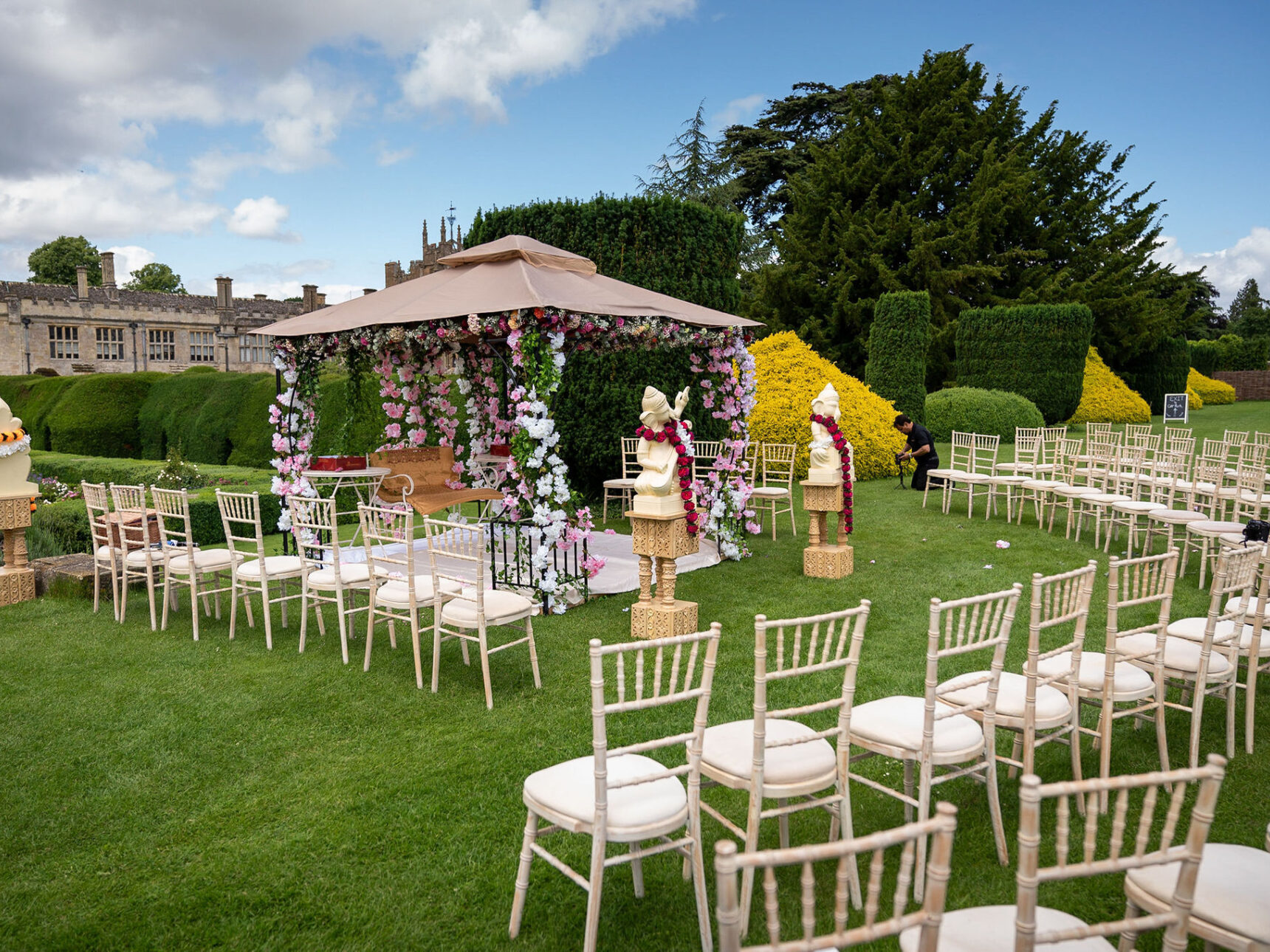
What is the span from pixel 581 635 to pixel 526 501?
1.49 metres

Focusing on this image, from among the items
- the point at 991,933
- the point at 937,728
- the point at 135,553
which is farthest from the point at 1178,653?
the point at 135,553

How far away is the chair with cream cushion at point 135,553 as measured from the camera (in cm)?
698

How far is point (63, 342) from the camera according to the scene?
130 ft

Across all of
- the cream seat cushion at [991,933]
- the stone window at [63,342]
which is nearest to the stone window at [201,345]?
the stone window at [63,342]

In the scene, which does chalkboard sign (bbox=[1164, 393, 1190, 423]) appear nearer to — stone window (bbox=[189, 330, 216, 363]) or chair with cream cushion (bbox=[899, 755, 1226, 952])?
chair with cream cushion (bbox=[899, 755, 1226, 952])

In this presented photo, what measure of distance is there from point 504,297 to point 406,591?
2881 millimetres

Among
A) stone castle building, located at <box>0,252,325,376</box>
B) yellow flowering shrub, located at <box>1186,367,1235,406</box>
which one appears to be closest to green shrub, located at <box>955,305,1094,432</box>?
yellow flowering shrub, located at <box>1186,367,1235,406</box>

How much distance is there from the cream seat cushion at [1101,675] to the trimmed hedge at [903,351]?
14918 millimetres

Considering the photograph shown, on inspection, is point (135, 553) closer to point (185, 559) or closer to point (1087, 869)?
point (185, 559)

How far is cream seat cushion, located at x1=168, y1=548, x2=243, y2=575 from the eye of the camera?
703cm

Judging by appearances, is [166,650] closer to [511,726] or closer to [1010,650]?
[511,726]

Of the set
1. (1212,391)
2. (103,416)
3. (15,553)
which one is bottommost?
(15,553)

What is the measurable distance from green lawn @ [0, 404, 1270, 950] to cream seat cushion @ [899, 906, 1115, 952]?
112 cm

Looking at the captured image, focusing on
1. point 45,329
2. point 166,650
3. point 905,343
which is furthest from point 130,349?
point 166,650
